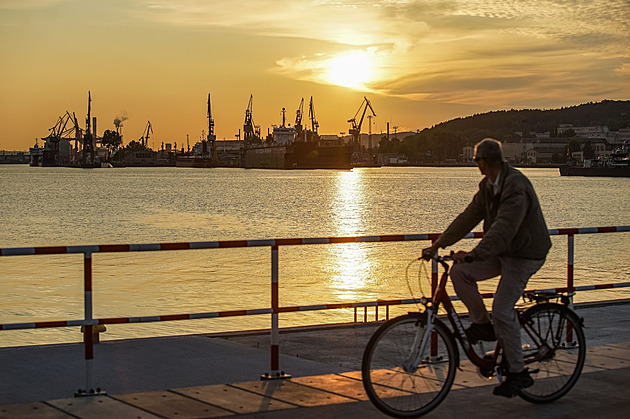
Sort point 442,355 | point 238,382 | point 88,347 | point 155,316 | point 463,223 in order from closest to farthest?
1. point 463,223
2. point 442,355
3. point 88,347
4. point 155,316
5. point 238,382

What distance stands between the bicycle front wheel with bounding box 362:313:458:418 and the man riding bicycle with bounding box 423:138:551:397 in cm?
36

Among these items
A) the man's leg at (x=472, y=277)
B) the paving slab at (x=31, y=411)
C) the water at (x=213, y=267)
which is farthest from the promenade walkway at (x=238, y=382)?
the water at (x=213, y=267)

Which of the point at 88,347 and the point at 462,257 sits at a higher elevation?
the point at 462,257

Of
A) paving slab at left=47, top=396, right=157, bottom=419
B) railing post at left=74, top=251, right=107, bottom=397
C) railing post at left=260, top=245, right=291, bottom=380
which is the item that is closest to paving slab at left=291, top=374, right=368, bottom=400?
railing post at left=260, top=245, right=291, bottom=380

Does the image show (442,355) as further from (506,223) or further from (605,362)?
(605,362)

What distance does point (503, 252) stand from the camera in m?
6.98

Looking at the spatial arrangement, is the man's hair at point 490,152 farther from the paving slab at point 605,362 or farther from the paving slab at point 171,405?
the paving slab at point 605,362

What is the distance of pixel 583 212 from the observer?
3310 inches

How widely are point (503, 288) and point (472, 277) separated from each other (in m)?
0.25

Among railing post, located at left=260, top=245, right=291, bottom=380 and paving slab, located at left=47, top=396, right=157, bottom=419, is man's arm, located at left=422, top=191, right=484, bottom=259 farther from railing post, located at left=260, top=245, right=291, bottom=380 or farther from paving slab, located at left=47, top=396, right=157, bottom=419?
paving slab, located at left=47, top=396, right=157, bottom=419

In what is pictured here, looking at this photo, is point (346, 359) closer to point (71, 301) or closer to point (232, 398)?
point (232, 398)

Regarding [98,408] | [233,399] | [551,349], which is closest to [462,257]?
[551,349]

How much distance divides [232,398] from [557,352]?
2.61m

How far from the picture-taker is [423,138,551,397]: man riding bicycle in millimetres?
6742
